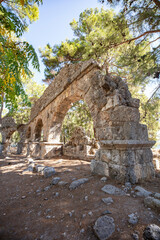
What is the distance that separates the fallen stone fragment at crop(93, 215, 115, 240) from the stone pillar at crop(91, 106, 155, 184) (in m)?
1.09

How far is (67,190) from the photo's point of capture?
2.25 meters

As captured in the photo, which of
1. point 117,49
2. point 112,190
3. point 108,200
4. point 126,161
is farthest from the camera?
point 117,49

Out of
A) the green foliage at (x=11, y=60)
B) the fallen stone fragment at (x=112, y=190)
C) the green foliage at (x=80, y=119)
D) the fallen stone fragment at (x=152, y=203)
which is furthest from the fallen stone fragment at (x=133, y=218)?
the green foliage at (x=80, y=119)

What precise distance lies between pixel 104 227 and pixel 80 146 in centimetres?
504

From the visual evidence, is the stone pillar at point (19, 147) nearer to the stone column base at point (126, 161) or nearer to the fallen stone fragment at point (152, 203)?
the stone column base at point (126, 161)

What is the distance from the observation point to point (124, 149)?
92.7 inches

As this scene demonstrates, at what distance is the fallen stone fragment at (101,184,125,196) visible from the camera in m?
1.92

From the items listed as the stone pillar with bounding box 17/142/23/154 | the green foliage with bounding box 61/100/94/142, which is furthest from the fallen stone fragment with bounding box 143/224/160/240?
the stone pillar with bounding box 17/142/23/154

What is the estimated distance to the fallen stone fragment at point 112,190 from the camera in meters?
1.92

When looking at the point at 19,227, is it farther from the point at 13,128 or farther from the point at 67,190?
the point at 13,128

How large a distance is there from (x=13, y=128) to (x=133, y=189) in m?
12.9

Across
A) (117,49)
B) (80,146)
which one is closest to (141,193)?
(80,146)

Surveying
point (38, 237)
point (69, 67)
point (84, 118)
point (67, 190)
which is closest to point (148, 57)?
point (69, 67)

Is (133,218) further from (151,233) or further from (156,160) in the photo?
(156,160)
